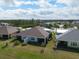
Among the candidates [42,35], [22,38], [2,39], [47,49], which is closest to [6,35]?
[2,39]

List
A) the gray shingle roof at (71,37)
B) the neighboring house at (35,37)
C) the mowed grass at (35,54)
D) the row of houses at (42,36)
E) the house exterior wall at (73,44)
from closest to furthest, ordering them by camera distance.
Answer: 1. the mowed grass at (35,54)
2. the house exterior wall at (73,44)
3. the gray shingle roof at (71,37)
4. the row of houses at (42,36)
5. the neighboring house at (35,37)

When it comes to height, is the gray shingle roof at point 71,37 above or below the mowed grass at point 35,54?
above

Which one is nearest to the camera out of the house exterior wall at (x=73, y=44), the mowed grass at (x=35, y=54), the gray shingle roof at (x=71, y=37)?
the mowed grass at (x=35, y=54)

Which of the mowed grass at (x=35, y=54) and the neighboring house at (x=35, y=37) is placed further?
the neighboring house at (x=35, y=37)

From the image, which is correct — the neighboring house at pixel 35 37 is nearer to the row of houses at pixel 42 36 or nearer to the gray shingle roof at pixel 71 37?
the row of houses at pixel 42 36

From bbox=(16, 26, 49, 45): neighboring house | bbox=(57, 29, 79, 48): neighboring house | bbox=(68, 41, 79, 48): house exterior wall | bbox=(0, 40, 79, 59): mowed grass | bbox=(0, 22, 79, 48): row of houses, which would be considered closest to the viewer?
bbox=(0, 40, 79, 59): mowed grass

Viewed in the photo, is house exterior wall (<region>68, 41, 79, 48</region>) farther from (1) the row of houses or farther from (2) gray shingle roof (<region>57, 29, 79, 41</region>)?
(2) gray shingle roof (<region>57, 29, 79, 41</region>)

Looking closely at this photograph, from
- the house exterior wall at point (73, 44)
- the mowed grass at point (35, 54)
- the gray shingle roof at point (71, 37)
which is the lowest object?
the mowed grass at point (35, 54)

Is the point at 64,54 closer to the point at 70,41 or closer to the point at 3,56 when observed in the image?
the point at 70,41

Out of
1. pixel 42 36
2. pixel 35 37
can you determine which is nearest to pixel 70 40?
pixel 42 36

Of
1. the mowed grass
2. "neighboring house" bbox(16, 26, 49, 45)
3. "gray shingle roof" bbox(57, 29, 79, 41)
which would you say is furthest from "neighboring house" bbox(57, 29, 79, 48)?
"neighboring house" bbox(16, 26, 49, 45)

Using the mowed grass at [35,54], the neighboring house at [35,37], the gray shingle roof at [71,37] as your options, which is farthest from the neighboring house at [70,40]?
the neighboring house at [35,37]
